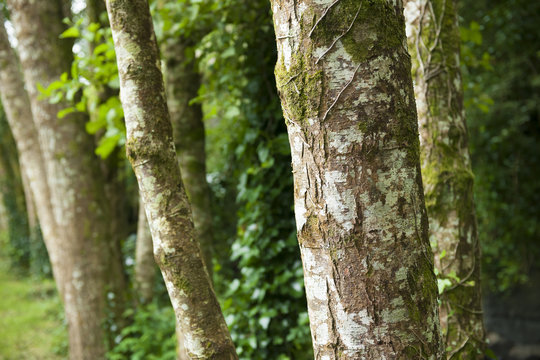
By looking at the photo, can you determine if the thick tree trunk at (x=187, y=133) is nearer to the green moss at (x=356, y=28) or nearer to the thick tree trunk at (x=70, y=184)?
the thick tree trunk at (x=70, y=184)

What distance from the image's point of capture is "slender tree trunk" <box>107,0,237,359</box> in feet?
5.56

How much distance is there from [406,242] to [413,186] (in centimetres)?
18

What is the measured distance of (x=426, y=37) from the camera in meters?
2.43

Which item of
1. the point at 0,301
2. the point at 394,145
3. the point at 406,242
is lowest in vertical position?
the point at 0,301

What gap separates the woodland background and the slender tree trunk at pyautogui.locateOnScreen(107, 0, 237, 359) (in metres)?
1.35

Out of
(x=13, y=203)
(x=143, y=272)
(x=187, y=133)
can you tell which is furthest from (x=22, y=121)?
(x=13, y=203)

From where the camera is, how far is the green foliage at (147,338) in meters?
4.21

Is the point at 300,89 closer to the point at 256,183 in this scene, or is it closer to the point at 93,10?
the point at 256,183

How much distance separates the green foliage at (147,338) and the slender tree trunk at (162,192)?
8.51 feet

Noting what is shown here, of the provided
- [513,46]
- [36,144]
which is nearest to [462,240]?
[36,144]

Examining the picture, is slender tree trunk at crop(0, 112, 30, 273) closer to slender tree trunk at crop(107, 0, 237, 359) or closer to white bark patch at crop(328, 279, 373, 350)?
slender tree trunk at crop(107, 0, 237, 359)

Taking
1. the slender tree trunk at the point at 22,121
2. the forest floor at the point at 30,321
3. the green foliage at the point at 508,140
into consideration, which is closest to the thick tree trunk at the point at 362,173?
the slender tree trunk at the point at 22,121

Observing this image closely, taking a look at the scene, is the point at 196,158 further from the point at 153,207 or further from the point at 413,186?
the point at 413,186

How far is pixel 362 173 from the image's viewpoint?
123cm
